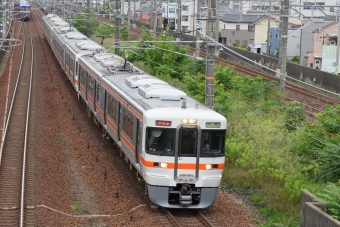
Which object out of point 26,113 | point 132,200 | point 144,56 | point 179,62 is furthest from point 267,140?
point 144,56

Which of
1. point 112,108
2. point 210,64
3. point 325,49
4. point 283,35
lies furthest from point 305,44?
point 210,64

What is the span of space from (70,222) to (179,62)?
18306 millimetres

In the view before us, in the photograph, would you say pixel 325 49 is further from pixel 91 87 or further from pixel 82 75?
pixel 91 87

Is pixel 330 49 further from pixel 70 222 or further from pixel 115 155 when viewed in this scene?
pixel 70 222

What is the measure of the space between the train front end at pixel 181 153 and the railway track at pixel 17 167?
247 centimetres

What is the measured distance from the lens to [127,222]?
11.5m

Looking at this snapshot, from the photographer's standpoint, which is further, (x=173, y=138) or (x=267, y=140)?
(x=267, y=140)

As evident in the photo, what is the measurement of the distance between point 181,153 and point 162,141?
0.42 meters

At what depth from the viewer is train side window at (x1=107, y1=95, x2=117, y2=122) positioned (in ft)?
51.5

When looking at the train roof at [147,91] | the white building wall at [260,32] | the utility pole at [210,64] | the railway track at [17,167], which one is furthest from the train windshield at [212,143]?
the white building wall at [260,32]

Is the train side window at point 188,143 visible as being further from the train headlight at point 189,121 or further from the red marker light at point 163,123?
the red marker light at point 163,123

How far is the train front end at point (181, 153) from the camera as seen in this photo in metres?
11.8

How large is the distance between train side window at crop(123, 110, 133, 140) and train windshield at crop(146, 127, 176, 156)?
5.50ft

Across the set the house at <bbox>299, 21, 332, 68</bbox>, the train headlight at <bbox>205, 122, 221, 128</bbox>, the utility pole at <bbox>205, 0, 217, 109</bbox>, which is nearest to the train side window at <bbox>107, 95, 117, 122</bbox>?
the utility pole at <bbox>205, 0, 217, 109</bbox>
